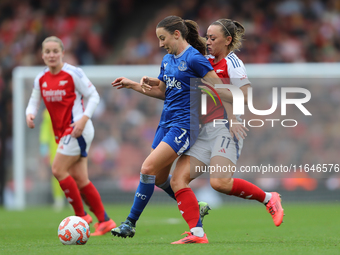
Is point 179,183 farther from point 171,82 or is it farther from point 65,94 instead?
point 65,94

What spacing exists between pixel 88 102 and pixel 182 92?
5.26 ft

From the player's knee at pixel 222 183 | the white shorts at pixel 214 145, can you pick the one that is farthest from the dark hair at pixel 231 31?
the player's knee at pixel 222 183

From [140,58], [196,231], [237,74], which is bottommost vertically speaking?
[196,231]

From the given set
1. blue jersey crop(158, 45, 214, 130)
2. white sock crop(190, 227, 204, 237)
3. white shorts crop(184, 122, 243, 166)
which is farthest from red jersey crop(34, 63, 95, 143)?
white sock crop(190, 227, 204, 237)

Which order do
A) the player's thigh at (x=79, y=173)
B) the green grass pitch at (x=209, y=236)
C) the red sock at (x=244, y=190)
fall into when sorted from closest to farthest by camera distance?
the green grass pitch at (x=209, y=236), the red sock at (x=244, y=190), the player's thigh at (x=79, y=173)

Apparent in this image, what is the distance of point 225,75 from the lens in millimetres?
5098

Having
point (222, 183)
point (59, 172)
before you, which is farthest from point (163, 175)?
point (59, 172)

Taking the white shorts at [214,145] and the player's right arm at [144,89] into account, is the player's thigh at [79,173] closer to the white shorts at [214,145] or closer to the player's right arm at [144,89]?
the player's right arm at [144,89]

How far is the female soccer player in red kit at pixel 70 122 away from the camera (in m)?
6.27

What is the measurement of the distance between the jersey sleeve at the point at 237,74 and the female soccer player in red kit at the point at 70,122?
190 centimetres

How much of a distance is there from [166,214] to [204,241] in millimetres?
4725

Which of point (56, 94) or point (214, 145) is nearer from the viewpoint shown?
point (214, 145)

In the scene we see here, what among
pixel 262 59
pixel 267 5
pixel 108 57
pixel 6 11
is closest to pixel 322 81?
pixel 262 59

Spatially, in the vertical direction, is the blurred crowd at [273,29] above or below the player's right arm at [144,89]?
above
